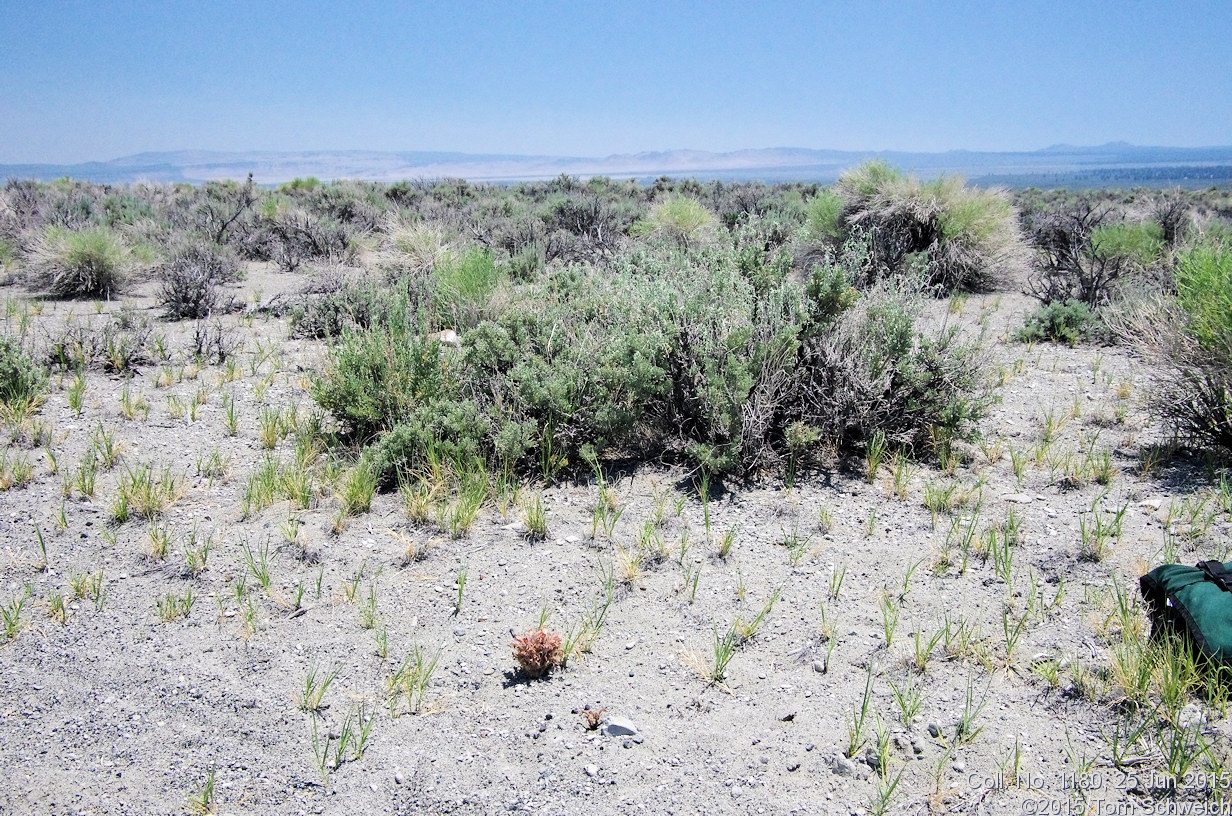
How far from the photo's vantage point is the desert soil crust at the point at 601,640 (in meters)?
2.40

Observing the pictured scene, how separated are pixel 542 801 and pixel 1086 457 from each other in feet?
12.5

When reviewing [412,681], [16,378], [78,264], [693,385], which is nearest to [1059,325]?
[693,385]

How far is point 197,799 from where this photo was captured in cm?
233

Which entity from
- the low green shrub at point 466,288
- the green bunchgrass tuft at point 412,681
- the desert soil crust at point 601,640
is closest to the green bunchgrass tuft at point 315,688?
the desert soil crust at point 601,640

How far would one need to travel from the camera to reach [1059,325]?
7.39m

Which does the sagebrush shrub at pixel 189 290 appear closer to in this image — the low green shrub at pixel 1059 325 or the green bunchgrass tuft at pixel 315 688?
the green bunchgrass tuft at pixel 315 688

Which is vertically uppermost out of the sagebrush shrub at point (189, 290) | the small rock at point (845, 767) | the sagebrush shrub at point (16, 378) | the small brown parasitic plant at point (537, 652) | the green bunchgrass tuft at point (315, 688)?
the sagebrush shrub at point (189, 290)

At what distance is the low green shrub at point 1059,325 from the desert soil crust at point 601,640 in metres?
2.89

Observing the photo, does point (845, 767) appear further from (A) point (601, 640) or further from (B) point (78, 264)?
(B) point (78, 264)

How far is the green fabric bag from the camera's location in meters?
2.59

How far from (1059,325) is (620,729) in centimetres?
671

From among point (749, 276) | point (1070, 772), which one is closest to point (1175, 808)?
point (1070, 772)

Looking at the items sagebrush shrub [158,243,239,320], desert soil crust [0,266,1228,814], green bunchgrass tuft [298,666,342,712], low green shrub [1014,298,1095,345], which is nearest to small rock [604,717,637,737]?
Result: desert soil crust [0,266,1228,814]

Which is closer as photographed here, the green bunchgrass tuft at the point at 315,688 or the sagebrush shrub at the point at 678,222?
the green bunchgrass tuft at the point at 315,688
